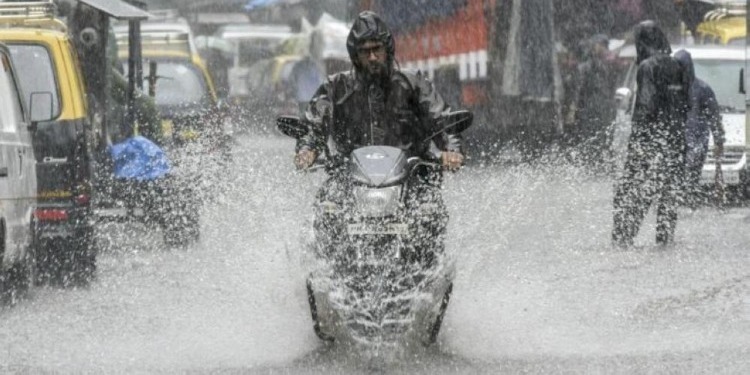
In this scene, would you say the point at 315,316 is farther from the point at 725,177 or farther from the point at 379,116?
the point at 725,177

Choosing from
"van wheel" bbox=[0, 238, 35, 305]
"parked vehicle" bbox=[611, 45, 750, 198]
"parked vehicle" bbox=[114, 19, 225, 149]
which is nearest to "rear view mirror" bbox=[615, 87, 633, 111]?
"parked vehicle" bbox=[611, 45, 750, 198]

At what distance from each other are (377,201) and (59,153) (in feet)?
16.4

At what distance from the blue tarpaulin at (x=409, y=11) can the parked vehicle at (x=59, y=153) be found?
12985 mm

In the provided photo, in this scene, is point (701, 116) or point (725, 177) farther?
point (725, 177)

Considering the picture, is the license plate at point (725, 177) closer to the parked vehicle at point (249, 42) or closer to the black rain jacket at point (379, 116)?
the black rain jacket at point (379, 116)

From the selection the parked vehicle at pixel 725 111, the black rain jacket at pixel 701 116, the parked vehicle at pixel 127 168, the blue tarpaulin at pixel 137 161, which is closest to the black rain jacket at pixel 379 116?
the parked vehicle at pixel 127 168

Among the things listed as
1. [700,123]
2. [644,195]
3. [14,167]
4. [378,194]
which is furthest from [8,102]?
[700,123]

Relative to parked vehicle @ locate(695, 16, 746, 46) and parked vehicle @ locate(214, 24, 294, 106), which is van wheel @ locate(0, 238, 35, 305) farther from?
parked vehicle @ locate(214, 24, 294, 106)

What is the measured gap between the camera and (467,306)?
9961 mm

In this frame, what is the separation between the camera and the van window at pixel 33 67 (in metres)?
12.4

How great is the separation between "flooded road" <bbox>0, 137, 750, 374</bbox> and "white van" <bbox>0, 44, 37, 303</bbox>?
0.68 feet

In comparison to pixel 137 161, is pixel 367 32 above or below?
above

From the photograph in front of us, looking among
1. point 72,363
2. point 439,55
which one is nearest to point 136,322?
point 72,363

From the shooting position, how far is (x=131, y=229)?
17.0 metres
